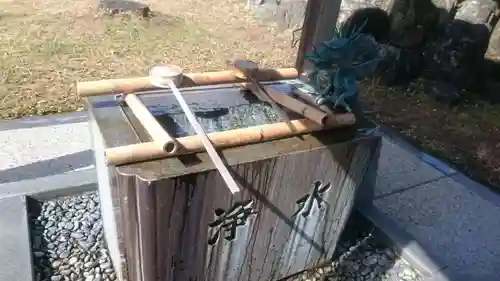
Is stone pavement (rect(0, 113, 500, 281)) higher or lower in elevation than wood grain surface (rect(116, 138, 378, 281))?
lower

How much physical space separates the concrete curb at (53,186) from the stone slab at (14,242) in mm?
102

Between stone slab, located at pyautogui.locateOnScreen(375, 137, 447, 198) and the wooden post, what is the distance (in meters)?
1.16

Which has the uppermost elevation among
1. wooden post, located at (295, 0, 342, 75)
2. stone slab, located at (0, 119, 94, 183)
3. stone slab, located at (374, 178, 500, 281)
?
wooden post, located at (295, 0, 342, 75)

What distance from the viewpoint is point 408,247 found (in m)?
2.57

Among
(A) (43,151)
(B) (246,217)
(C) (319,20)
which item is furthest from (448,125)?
(A) (43,151)

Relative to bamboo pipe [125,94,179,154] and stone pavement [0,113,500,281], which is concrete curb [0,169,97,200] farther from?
bamboo pipe [125,94,179,154]

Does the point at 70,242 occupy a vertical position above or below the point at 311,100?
below

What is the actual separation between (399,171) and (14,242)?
9.57 feet

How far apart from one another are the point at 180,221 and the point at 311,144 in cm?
70

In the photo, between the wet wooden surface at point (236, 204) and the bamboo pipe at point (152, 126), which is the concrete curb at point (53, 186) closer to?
the wet wooden surface at point (236, 204)

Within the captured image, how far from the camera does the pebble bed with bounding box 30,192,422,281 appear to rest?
229 cm

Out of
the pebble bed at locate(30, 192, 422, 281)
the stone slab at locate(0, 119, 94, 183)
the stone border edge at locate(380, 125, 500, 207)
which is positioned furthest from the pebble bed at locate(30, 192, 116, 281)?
the stone border edge at locate(380, 125, 500, 207)

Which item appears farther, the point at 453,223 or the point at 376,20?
the point at 376,20

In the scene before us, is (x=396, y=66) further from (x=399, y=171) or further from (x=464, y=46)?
(x=399, y=171)
